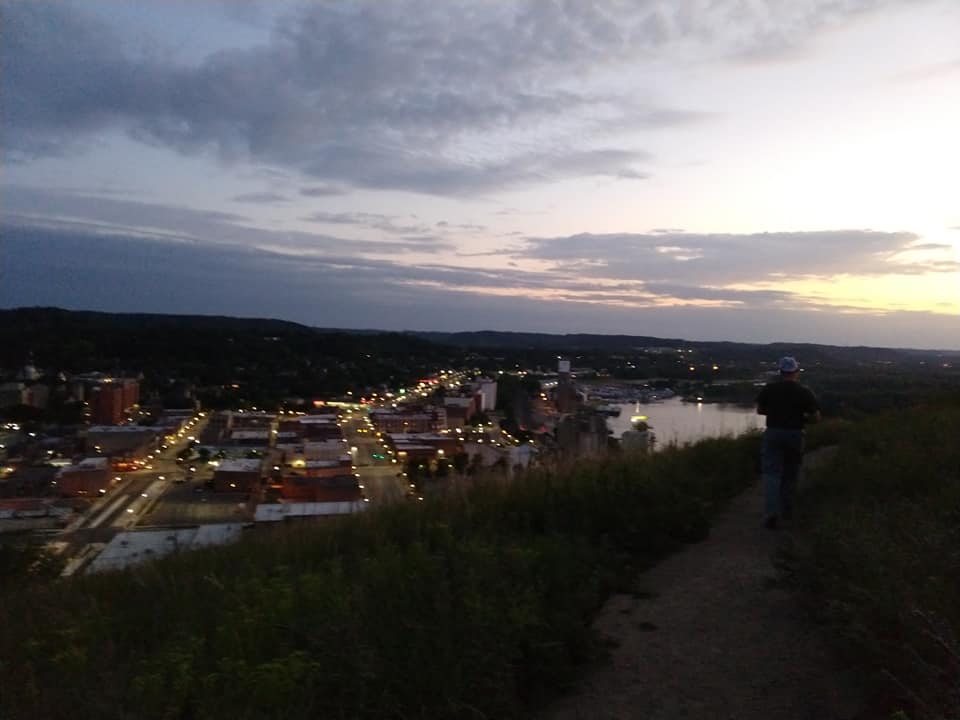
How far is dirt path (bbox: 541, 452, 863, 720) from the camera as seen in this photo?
398cm

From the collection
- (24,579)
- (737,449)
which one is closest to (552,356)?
(737,449)

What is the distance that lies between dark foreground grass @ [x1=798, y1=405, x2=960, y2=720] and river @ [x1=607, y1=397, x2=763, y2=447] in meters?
3.90

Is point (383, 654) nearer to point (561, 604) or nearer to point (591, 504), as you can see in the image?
point (561, 604)

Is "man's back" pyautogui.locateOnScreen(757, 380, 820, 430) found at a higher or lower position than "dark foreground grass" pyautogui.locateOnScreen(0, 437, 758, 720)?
higher

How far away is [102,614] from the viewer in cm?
491

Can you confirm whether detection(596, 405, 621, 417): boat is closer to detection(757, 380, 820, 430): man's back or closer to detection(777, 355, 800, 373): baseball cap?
detection(777, 355, 800, 373): baseball cap

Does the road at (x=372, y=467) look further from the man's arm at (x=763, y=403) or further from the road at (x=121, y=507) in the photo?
the man's arm at (x=763, y=403)

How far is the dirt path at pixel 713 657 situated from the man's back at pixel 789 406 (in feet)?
6.27

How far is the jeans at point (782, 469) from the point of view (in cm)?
748

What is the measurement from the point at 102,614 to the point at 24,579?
6.12ft

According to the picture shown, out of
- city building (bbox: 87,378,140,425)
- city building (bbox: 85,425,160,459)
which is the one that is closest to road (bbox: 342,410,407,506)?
city building (bbox: 85,425,160,459)

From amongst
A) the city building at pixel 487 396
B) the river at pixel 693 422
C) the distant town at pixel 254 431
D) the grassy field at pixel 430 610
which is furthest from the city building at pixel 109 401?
the river at pixel 693 422

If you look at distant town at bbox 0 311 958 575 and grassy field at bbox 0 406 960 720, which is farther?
distant town at bbox 0 311 958 575

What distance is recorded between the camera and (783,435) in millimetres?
7605
